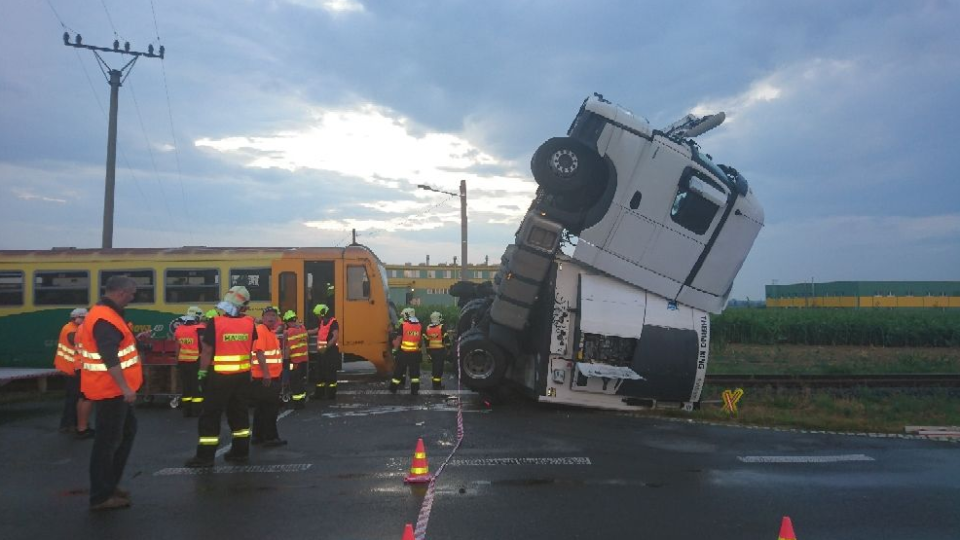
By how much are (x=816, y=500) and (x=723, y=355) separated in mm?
18608

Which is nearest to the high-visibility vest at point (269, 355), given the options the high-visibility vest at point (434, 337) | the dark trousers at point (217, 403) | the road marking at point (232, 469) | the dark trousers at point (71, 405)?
the dark trousers at point (217, 403)

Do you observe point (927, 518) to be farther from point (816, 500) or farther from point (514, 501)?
point (514, 501)

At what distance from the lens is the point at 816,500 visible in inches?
260

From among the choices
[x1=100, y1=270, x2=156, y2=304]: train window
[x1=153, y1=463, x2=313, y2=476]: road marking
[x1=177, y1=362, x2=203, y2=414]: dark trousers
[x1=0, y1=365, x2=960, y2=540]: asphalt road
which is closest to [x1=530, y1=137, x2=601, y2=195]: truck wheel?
[x1=0, y1=365, x2=960, y2=540]: asphalt road

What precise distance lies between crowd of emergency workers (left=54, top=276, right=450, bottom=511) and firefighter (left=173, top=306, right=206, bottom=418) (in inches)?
0.6

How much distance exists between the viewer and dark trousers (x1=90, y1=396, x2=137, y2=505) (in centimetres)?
598

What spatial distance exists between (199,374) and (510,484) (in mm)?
3918

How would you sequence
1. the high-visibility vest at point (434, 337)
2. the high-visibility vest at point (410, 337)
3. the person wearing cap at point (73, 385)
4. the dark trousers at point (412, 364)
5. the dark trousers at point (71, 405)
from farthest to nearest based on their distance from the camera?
the high-visibility vest at point (434, 337) < the dark trousers at point (412, 364) < the high-visibility vest at point (410, 337) < the dark trousers at point (71, 405) < the person wearing cap at point (73, 385)

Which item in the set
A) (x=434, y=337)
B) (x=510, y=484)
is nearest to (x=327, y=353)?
(x=434, y=337)

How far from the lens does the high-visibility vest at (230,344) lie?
7.52m

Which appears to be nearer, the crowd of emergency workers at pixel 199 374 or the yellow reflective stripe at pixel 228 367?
the crowd of emergency workers at pixel 199 374

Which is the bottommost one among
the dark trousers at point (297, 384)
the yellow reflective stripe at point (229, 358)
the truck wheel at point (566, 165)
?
the dark trousers at point (297, 384)

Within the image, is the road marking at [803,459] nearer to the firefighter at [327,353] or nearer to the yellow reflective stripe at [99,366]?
the yellow reflective stripe at [99,366]

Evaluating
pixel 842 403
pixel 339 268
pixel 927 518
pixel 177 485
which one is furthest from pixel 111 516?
pixel 842 403
